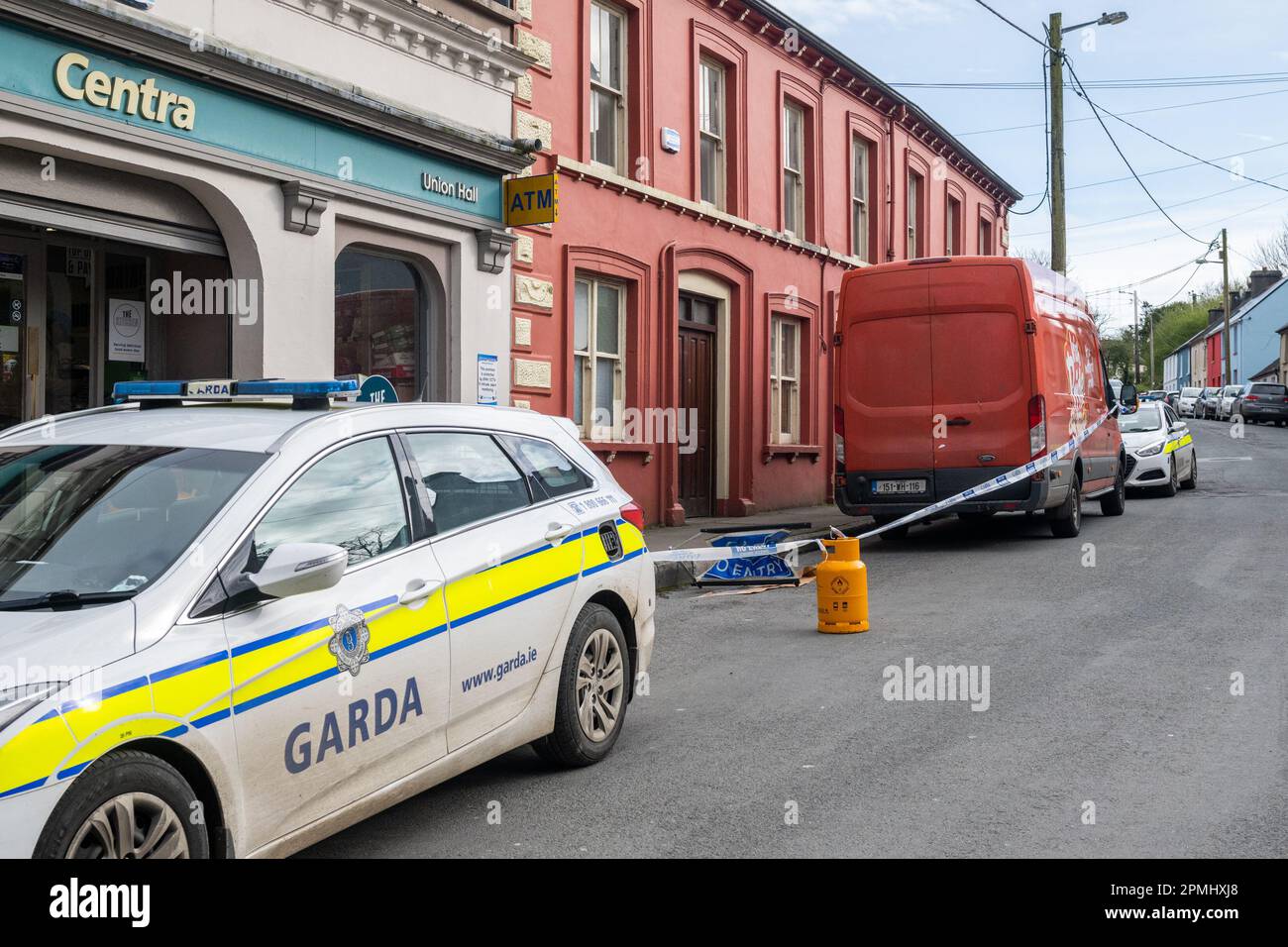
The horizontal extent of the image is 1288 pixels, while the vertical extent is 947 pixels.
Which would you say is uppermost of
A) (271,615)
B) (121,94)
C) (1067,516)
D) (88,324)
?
(121,94)

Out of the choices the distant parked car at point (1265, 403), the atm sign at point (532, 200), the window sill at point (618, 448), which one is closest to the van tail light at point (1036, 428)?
the window sill at point (618, 448)

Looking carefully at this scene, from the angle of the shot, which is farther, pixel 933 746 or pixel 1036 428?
pixel 1036 428

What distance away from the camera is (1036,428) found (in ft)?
44.5

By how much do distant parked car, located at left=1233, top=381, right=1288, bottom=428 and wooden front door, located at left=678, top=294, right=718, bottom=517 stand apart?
3994cm

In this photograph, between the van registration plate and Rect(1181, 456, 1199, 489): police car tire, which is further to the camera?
Rect(1181, 456, 1199, 489): police car tire

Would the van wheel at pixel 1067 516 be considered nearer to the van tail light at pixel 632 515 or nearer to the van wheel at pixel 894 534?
the van wheel at pixel 894 534

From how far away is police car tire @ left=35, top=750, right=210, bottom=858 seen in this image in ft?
10.2

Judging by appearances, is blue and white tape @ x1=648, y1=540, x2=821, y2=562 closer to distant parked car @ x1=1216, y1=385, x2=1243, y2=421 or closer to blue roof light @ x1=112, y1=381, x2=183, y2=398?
blue roof light @ x1=112, y1=381, x2=183, y2=398

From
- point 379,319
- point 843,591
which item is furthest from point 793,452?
point 843,591

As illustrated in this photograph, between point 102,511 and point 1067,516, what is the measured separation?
41.3 feet

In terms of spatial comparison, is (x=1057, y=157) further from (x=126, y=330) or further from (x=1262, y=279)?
(x=1262, y=279)

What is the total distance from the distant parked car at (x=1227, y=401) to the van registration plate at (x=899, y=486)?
49461 mm

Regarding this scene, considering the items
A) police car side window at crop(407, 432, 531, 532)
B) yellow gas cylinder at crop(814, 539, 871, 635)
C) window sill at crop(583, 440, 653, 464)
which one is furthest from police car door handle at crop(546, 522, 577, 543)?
window sill at crop(583, 440, 653, 464)

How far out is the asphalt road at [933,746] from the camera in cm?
466
